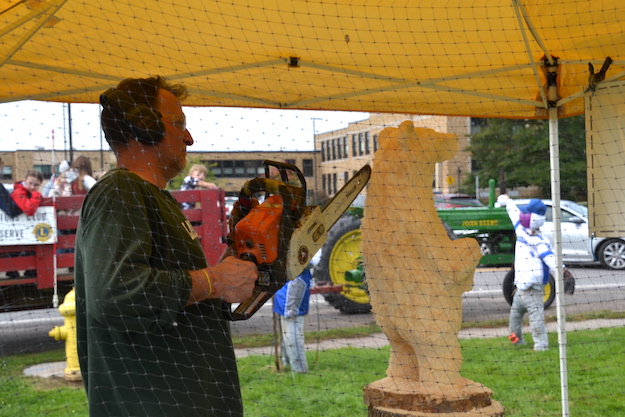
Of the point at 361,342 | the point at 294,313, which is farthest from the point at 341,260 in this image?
the point at 294,313

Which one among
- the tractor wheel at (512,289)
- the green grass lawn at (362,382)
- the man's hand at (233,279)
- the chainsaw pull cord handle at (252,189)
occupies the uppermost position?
the chainsaw pull cord handle at (252,189)

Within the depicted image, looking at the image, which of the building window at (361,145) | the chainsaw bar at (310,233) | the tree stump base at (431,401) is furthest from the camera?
the building window at (361,145)

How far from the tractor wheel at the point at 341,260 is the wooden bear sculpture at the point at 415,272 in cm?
440

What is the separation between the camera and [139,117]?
6.18 ft

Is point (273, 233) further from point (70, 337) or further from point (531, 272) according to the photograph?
point (531, 272)

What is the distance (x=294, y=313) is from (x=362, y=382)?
2.52 ft

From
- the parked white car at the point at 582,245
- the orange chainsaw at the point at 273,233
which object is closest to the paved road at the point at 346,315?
the parked white car at the point at 582,245

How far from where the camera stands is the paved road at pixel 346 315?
268 inches

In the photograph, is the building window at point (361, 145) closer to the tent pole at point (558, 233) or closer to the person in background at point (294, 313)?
the tent pole at point (558, 233)

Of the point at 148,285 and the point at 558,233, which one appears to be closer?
the point at 148,285

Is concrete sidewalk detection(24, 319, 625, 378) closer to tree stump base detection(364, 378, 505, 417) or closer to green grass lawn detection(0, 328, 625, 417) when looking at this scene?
green grass lawn detection(0, 328, 625, 417)

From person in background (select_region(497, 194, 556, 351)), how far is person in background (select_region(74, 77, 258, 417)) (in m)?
4.65

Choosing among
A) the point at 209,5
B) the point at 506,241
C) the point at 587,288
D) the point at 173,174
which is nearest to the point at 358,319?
the point at 506,241

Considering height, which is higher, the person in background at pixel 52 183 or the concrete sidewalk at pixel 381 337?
the person in background at pixel 52 183
